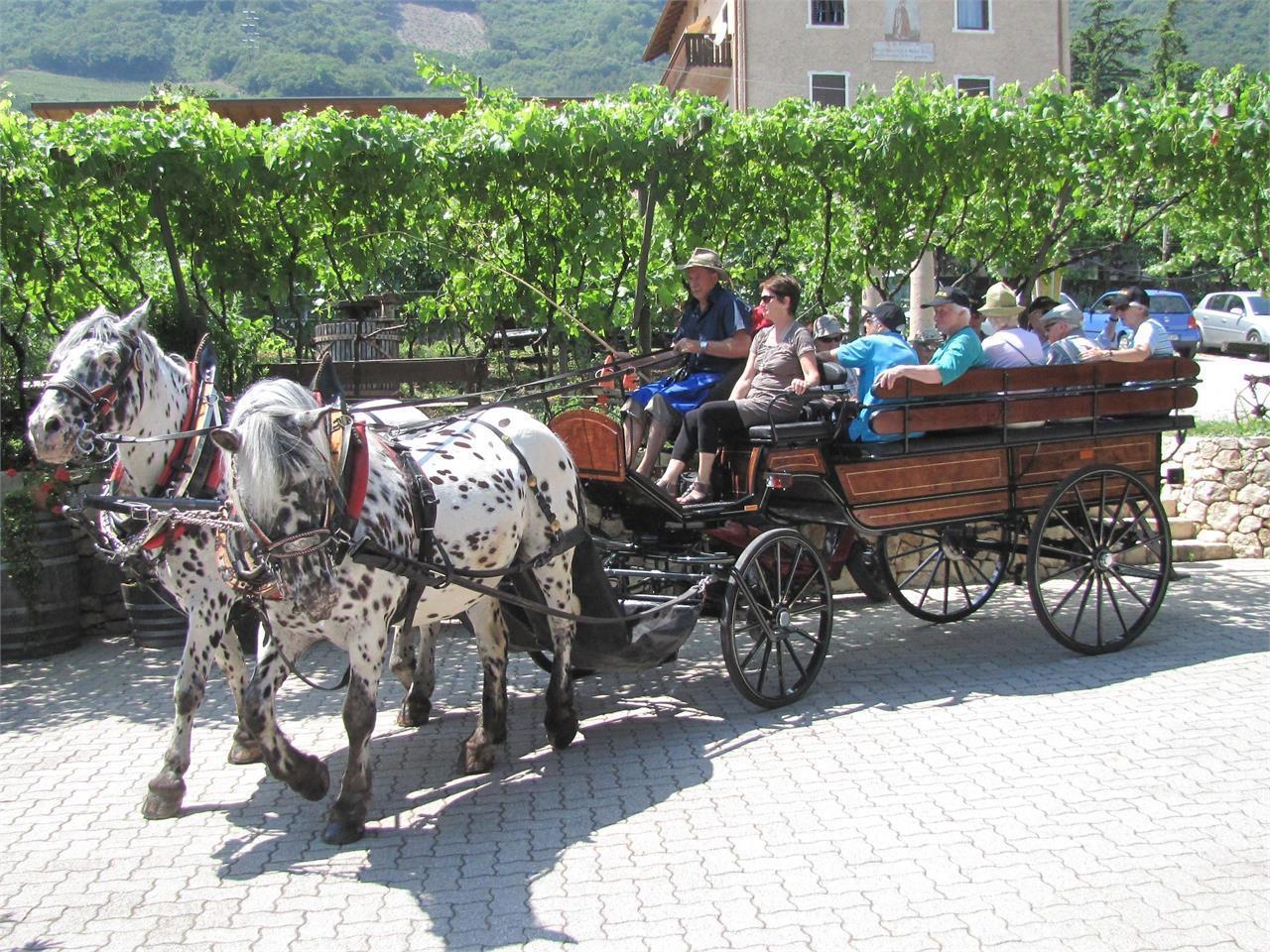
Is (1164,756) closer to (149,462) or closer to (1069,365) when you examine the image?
(1069,365)

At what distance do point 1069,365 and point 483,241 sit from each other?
4.38m

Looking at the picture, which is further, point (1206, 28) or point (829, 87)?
point (1206, 28)

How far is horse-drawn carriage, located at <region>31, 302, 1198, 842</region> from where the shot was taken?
15.0ft

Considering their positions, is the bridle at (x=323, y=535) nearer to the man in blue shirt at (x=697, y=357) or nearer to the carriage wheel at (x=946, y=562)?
the man in blue shirt at (x=697, y=357)

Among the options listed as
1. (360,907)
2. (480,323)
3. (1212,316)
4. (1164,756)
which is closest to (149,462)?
(360,907)

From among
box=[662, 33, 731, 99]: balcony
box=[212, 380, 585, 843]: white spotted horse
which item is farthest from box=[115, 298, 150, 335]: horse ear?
box=[662, 33, 731, 99]: balcony

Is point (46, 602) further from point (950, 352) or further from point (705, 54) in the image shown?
point (705, 54)

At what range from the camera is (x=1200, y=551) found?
10.1 metres

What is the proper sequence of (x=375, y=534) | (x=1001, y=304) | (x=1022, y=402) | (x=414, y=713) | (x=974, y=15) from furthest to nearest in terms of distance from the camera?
(x=974, y=15), (x=1001, y=304), (x=1022, y=402), (x=414, y=713), (x=375, y=534)

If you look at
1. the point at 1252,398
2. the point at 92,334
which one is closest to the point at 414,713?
the point at 92,334

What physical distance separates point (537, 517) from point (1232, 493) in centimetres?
717

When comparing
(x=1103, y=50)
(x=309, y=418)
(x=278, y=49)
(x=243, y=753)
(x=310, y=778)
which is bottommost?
(x=243, y=753)

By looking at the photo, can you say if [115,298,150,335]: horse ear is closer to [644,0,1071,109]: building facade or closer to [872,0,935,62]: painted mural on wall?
[644,0,1071,109]: building facade

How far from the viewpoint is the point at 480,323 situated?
29.6 feet
